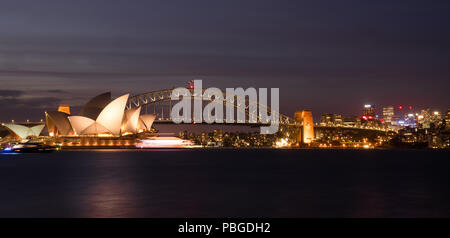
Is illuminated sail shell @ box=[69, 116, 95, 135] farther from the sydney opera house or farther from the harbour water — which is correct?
the harbour water

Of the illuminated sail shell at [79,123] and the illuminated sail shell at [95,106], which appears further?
the illuminated sail shell at [79,123]

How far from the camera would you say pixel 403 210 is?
19812mm

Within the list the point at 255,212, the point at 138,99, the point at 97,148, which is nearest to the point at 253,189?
the point at 255,212

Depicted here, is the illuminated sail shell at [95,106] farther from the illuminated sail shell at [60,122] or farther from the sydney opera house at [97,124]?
the illuminated sail shell at [60,122]

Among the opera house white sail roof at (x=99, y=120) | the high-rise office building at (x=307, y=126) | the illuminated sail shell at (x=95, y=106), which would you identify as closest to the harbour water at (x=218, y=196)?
the opera house white sail roof at (x=99, y=120)

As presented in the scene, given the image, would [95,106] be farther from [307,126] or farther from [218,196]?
[218,196]

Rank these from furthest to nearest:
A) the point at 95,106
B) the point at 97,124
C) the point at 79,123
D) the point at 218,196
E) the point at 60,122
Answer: the point at 60,122, the point at 79,123, the point at 97,124, the point at 95,106, the point at 218,196

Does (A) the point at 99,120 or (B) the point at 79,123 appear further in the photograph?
(B) the point at 79,123

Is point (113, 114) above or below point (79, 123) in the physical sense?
above

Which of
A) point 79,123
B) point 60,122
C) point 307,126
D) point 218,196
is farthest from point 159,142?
point 218,196

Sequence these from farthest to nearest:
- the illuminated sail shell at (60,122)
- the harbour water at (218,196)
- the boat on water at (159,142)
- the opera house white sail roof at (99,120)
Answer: the boat on water at (159,142)
the illuminated sail shell at (60,122)
the opera house white sail roof at (99,120)
the harbour water at (218,196)

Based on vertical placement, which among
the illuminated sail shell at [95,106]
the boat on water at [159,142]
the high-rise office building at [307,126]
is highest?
the illuminated sail shell at [95,106]
